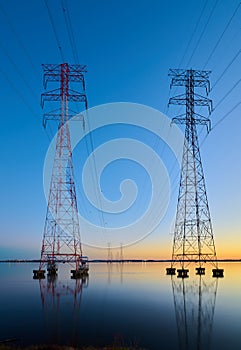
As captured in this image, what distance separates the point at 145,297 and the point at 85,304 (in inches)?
384

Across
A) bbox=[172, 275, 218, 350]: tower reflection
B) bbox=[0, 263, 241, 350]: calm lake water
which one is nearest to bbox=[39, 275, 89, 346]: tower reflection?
bbox=[0, 263, 241, 350]: calm lake water

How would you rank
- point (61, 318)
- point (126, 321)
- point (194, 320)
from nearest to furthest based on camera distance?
point (126, 321) < point (61, 318) < point (194, 320)

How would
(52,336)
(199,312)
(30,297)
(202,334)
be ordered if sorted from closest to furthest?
(52,336)
(202,334)
(199,312)
(30,297)

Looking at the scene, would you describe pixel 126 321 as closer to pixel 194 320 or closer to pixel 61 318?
pixel 61 318

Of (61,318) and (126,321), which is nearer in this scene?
(126,321)

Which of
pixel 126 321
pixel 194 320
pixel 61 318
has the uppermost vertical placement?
pixel 61 318

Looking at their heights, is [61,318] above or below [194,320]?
above

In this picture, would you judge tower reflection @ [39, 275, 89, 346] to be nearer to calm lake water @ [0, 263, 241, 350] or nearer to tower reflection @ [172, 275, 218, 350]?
calm lake water @ [0, 263, 241, 350]

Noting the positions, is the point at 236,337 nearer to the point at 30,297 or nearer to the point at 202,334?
the point at 202,334

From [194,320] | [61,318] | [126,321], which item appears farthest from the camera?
[194,320]

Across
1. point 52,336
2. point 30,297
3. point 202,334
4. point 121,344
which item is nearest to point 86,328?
point 52,336

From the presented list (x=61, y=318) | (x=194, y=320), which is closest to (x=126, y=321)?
(x=61, y=318)

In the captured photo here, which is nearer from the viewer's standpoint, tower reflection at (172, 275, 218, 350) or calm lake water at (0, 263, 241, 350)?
calm lake water at (0, 263, 241, 350)

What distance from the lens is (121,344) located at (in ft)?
59.6
